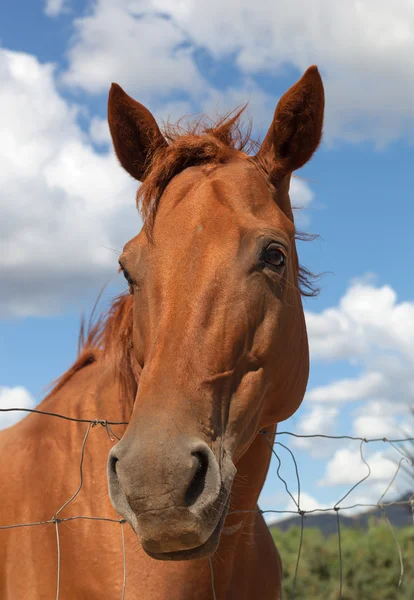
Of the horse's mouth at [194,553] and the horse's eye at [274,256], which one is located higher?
the horse's eye at [274,256]

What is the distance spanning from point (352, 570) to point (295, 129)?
7214 mm

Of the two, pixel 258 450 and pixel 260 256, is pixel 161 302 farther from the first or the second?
pixel 258 450

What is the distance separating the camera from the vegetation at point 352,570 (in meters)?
8.95

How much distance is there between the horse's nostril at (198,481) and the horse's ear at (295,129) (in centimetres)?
167

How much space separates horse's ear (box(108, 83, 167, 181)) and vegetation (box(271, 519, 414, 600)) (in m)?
6.90

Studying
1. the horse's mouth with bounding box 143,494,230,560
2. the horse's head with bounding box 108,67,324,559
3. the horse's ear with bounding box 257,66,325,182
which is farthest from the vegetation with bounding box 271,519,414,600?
the horse's mouth with bounding box 143,494,230,560

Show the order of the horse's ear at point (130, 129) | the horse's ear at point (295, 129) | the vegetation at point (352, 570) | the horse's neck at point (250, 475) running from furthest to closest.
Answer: the vegetation at point (352, 570)
the horse's ear at point (130, 129)
the horse's ear at point (295, 129)
the horse's neck at point (250, 475)

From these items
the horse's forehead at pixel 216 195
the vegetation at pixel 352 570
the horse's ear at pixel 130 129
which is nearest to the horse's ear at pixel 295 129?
the horse's forehead at pixel 216 195

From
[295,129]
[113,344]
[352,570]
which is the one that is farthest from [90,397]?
[352,570]

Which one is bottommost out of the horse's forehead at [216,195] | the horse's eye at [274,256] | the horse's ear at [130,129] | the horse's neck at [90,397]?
the horse's neck at [90,397]

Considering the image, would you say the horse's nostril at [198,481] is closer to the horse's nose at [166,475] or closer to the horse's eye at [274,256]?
the horse's nose at [166,475]

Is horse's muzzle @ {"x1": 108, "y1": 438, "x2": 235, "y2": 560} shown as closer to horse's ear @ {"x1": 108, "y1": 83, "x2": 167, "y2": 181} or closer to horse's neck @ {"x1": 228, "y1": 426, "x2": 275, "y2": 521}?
horse's neck @ {"x1": 228, "y1": 426, "x2": 275, "y2": 521}

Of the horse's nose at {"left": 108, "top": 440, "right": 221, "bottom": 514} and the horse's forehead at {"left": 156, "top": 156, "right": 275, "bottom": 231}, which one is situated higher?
the horse's forehead at {"left": 156, "top": 156, "right": 275, "bottom": 231}

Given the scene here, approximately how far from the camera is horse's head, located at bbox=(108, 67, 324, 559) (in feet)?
7.58
